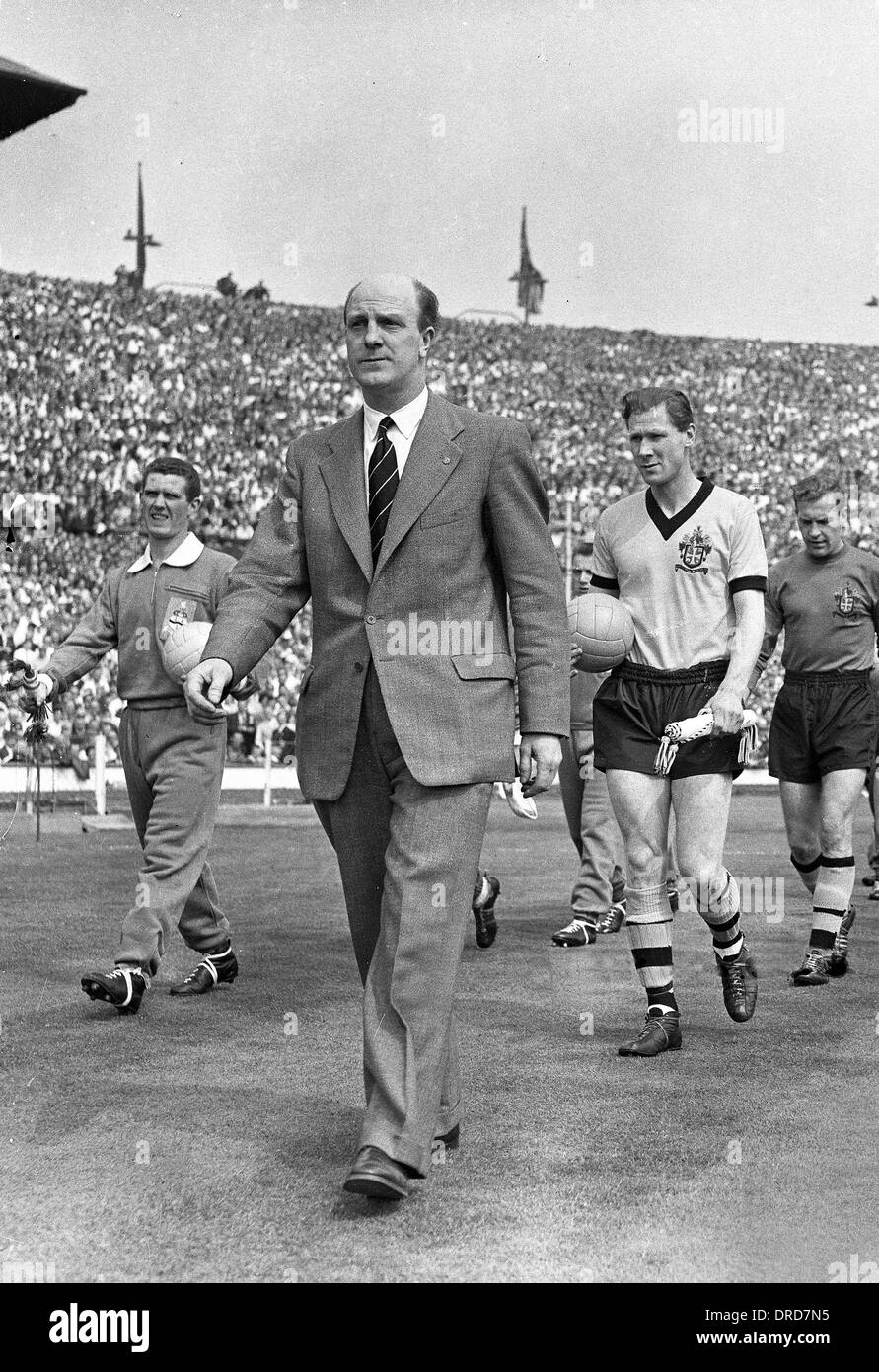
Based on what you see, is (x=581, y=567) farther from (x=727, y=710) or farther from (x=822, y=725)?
(x=727, y=710)

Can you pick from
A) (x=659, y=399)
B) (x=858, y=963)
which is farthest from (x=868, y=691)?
(x=659, y=399)

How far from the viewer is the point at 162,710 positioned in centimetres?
777

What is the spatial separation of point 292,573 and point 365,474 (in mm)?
334

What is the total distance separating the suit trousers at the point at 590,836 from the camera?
10125 millimetres

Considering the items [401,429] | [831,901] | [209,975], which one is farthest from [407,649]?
[831,901]

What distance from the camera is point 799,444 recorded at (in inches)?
1848

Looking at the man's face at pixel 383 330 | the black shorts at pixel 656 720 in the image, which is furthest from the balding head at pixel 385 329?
the black shorts at pixel 656 720

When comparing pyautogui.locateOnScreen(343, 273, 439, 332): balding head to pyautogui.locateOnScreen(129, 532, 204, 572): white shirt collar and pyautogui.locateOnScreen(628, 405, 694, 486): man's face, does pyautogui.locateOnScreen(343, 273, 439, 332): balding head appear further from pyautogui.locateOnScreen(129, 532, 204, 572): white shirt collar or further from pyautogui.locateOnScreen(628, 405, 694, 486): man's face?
pyautogui.locateOnScreen(129, 532, 204, 572): white shirt collar

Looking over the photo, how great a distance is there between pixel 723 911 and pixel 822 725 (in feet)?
6.74

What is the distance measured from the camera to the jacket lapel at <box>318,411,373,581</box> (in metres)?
4.87

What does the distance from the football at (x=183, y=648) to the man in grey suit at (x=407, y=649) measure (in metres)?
2.39

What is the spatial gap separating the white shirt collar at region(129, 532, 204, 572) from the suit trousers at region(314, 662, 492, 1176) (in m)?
3.12

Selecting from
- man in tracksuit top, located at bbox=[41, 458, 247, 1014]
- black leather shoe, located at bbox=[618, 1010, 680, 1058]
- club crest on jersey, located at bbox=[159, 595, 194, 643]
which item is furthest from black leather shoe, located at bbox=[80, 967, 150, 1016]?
black leather shoe, located at bbox=[618, 1010, 680, 1058]
